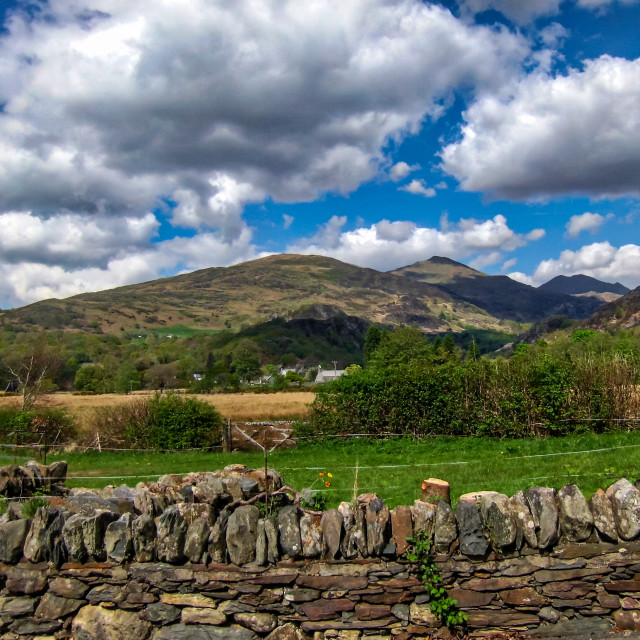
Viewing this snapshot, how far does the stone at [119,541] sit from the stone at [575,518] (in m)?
4.23

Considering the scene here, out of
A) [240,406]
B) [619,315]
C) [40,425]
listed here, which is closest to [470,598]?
[40,425]

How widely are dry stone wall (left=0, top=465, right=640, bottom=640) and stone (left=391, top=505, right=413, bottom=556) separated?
10 mm

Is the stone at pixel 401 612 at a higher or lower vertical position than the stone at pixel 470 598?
lower

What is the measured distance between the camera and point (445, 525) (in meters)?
4.98

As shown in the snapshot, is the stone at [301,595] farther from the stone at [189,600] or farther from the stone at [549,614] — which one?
the stone at [549,614]

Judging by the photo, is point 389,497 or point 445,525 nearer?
point 445,525

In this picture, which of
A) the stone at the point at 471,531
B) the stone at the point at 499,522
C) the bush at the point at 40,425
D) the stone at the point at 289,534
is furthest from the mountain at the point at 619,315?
the stone at the point at 289,534

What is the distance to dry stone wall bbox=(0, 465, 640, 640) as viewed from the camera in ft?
16.1

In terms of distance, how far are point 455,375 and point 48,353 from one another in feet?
115

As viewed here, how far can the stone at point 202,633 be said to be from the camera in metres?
5.00

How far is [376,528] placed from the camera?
5.00 metres

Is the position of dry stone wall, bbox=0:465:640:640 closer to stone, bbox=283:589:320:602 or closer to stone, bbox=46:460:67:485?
stone, bbox=283:589:320:602

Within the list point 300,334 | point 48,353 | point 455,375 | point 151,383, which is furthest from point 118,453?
point 300,334

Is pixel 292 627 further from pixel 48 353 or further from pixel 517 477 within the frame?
pixel 48 353
